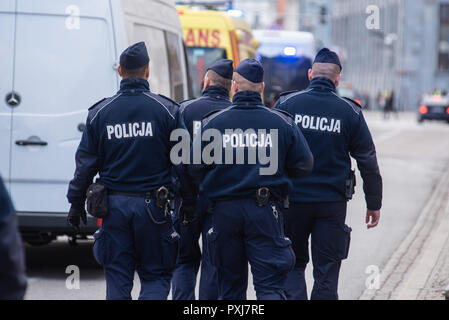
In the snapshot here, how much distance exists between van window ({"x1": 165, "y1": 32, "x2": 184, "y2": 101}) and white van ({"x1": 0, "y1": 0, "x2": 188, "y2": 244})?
1484mm

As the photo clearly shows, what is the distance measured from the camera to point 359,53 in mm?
117562

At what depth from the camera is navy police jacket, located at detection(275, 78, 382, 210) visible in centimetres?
657

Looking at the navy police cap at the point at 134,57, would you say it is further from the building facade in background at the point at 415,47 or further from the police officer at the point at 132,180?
the building facade in background at the point at 415,47

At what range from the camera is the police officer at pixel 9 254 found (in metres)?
3.17

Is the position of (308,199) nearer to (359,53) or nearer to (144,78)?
(144,78)

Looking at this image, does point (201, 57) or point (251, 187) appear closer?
point (251, 187)

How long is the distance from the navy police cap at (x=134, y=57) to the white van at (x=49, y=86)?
7.52 ft

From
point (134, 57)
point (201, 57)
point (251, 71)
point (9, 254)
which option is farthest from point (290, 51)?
point (9, 254)

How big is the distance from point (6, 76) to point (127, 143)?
2710 millimetres

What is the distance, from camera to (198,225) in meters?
6.96

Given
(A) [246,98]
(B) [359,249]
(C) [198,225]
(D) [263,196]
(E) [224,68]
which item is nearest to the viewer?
(D) [263,196]

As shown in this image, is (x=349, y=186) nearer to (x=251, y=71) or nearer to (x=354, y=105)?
(x=354, y=105)

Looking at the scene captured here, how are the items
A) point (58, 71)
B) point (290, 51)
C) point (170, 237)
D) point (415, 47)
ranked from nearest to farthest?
point (170, 237) < point (58, 71) < point (290, 51) < point (415, 47)

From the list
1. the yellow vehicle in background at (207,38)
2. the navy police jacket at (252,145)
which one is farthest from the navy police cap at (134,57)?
the yellow vehicle in background at (207,38)
